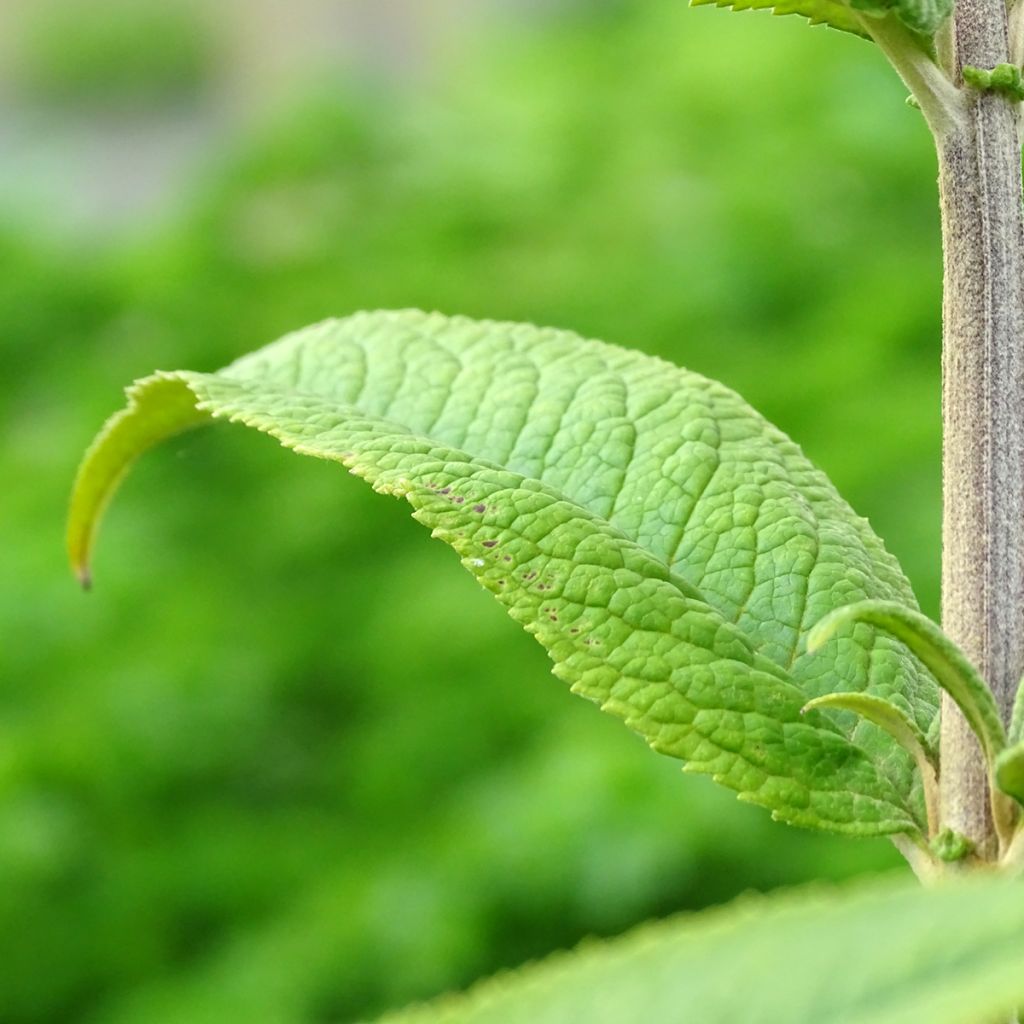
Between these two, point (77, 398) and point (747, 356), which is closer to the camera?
point (747, 356)

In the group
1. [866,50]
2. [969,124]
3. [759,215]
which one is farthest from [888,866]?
[866,50]

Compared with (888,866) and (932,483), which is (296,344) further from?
(932,483)

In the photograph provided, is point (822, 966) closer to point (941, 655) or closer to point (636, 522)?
point (941, 655)

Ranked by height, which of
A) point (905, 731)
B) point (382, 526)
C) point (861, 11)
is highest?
point (861, 11)

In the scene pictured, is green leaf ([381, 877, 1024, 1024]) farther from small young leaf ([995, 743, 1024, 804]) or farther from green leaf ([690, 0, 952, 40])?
green leaf ([690, 0, 952, 40])

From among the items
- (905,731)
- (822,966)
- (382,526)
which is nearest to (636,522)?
(905,731)

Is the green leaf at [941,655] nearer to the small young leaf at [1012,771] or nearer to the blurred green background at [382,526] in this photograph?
the small young leaf at [1012,771]
